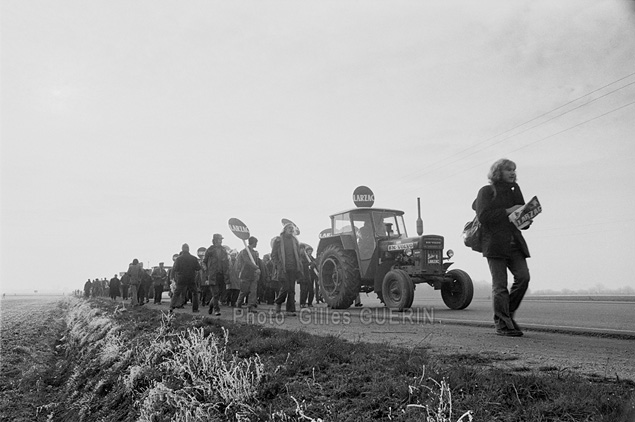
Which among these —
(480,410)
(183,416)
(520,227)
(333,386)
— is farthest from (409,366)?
(520,227)

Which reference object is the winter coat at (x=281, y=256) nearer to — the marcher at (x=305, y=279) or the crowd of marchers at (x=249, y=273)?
the crowd of marchers at (x=249, y=273)

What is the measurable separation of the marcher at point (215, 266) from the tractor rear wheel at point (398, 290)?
162 inches

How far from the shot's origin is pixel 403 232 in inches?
512

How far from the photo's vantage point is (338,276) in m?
12.3

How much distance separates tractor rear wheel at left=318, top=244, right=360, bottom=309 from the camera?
1195 cm

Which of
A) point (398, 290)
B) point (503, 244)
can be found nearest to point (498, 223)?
point (503, 244)

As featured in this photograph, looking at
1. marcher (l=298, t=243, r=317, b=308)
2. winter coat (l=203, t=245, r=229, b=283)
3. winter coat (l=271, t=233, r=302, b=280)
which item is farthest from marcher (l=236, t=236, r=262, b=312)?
winter coat (l=271, t=233, r=302, b=280)

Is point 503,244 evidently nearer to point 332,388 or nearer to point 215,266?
point 332,388

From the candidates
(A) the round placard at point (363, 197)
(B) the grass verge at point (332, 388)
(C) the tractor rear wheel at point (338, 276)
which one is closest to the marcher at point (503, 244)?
(B) the grass verge at point (332, 388)

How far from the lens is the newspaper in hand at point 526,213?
210 inches

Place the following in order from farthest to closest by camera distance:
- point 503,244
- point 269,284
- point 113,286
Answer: point 113,286 → point 269,284 → point 503,244

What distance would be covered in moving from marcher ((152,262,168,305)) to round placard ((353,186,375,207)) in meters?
14.4

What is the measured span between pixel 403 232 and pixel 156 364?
330 inches

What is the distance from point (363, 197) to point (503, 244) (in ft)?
24.8
